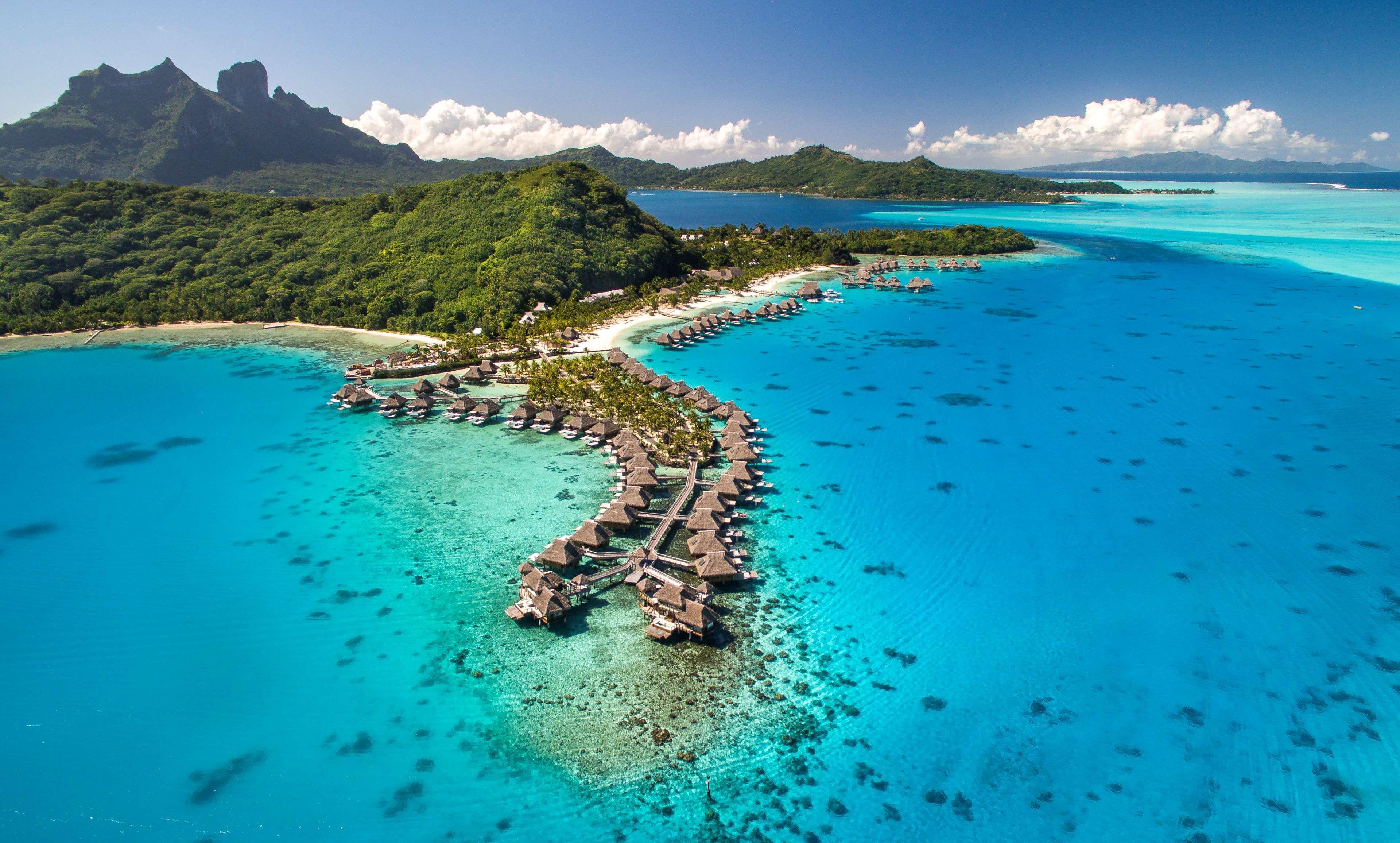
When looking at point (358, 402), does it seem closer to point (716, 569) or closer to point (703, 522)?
point (703, 522)

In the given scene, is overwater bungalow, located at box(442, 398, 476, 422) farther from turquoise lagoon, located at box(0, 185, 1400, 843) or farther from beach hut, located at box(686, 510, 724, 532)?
beach hut, located at box(686, 510, 724, 532)

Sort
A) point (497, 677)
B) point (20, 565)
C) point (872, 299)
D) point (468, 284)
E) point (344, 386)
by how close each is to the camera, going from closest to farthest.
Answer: point (497, 677), point (20, 565), point (344, 386), point (468, 284), point (872, 299)

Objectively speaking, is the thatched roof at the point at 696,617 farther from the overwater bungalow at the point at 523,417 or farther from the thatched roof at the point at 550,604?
the overwater bungalow at the point at 523,417

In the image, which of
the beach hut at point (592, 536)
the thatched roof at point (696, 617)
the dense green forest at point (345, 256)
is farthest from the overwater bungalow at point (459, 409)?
the thatched roof at point (696, 617)

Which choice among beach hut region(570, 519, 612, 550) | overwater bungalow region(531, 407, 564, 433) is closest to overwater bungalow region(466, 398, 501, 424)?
overwater bungalow region(531, 407, 564, 433)

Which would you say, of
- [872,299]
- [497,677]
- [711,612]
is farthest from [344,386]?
[872,299]

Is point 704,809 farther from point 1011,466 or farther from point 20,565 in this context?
point 20,565
